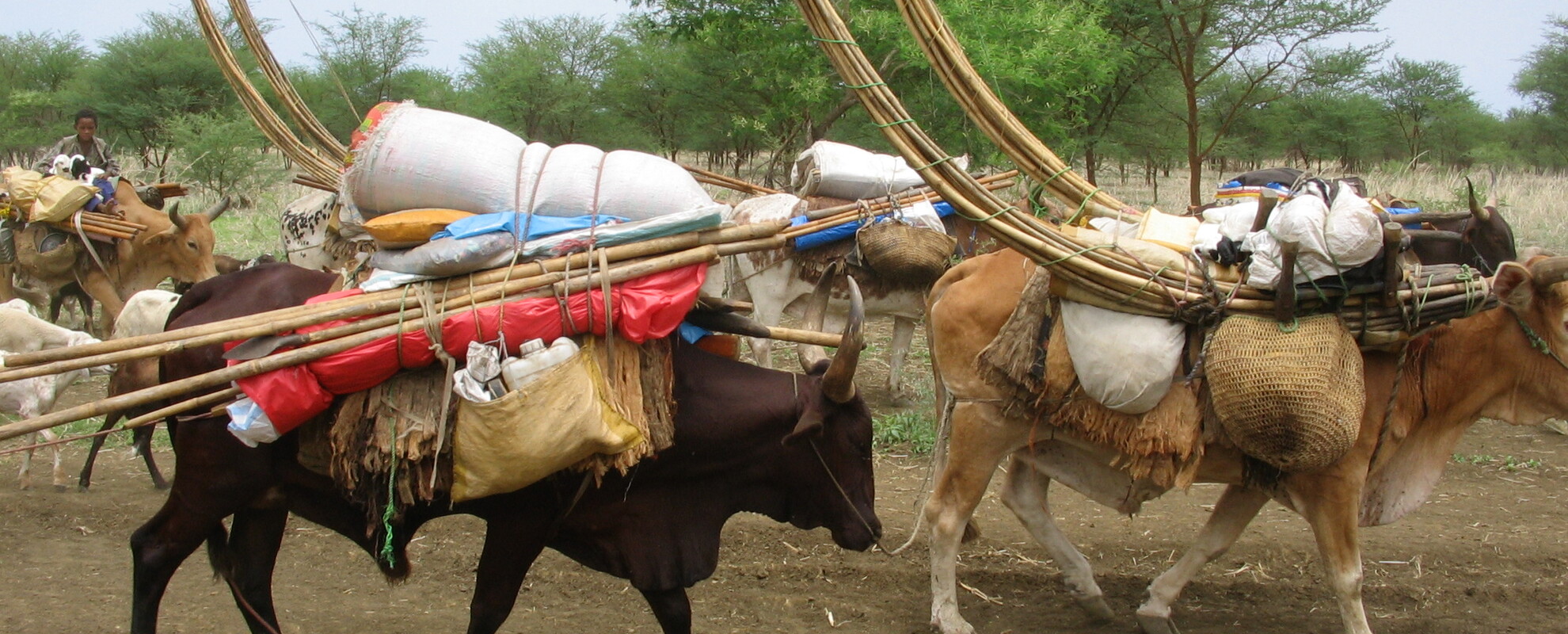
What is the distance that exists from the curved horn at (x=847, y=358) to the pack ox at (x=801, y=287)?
4.31 m

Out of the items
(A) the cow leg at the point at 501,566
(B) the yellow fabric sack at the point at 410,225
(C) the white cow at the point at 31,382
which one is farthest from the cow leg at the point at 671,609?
(C) the white cow at the point at 31,382

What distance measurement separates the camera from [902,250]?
8.24m

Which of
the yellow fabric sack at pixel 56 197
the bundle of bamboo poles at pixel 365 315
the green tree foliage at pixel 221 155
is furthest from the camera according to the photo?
the green tree foliage at pixel 221 155

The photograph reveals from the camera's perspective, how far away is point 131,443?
8.29 m

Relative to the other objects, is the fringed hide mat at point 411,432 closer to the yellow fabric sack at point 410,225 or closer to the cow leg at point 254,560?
the yellow fabric sack at point 410,225

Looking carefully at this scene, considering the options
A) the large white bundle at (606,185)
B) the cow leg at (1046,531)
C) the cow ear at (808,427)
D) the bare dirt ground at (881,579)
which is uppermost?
the large white bundle at (606,185)

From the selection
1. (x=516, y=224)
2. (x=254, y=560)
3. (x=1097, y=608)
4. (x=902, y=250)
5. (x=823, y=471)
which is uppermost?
(x=516, y=224)

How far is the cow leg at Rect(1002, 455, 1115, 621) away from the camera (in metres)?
5.36

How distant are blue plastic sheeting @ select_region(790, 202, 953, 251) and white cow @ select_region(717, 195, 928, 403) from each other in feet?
0.25

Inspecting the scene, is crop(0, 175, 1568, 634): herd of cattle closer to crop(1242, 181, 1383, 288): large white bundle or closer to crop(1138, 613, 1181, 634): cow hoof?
crop(1138, 613, 1181, 634): cow hoof

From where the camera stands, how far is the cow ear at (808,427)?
4191 millimetres

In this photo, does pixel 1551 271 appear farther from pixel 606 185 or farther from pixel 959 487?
pixel 606 185

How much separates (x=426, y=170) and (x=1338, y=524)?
3817 mm

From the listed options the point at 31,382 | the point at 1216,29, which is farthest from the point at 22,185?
the point at 1216,29
